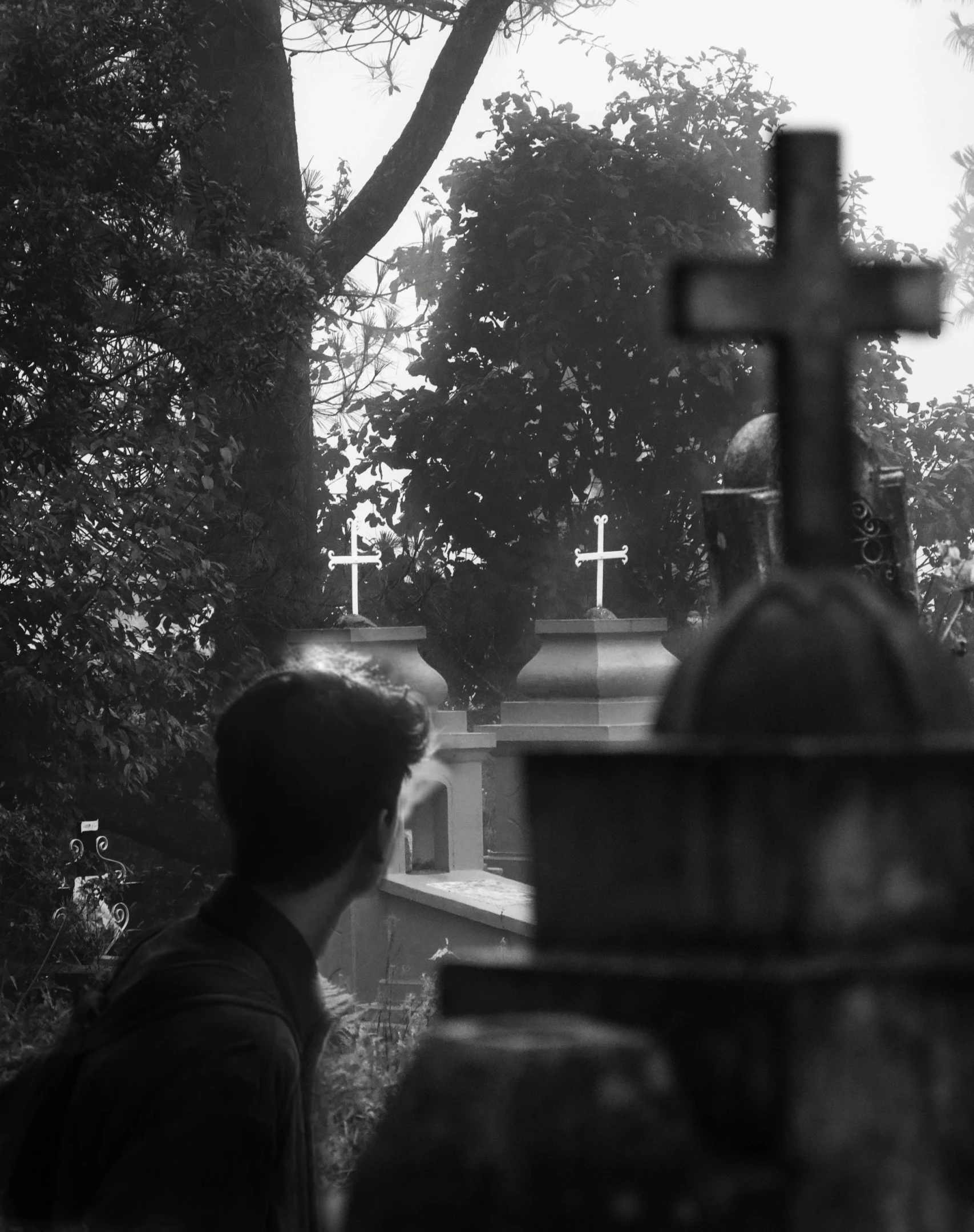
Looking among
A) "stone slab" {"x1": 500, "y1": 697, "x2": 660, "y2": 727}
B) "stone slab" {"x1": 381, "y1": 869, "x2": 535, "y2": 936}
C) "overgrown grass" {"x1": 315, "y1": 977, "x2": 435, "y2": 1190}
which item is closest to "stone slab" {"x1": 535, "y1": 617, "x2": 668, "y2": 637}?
"stone slab" {"x1": 500, "y1": 697, "x2": 660, "y2": 727}

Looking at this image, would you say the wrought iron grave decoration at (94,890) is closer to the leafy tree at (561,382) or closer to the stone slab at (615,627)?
the stone slab at (615,627)

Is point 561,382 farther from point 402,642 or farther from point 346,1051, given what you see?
point 346,1051

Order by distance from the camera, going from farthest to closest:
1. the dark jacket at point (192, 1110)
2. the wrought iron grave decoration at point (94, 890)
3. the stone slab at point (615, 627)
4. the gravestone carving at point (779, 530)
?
the stone slab at point (615, 627) < the wrought iron grave decoration at point (94, 890) < the gravestone carving at point (779, 530) < the dark jacket at point (192, 1110)

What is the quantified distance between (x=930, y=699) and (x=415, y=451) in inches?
719

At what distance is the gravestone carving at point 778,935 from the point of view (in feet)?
3.62

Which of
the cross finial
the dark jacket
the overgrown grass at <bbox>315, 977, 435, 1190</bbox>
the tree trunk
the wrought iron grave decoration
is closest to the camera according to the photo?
the cross finial

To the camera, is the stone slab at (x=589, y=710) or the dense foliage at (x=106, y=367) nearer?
the dense foliage at (x=106, y=367)

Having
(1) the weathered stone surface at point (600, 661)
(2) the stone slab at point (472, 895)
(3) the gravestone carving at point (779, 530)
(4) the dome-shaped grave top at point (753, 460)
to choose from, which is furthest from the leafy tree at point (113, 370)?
(3) the gravestone carving at point (779, 530)

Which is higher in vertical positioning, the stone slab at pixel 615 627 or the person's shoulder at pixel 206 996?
the stone slab at pixel 615 627

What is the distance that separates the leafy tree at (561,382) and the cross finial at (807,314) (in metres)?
16.6

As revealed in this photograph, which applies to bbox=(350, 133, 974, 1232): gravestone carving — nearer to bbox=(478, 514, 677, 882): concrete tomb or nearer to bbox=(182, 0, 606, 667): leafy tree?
bbox=(478, 514, 677, 882): concrete tomb

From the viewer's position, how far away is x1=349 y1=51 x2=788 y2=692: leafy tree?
1856 cm

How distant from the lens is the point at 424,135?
16.3 metres

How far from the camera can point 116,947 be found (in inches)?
366
